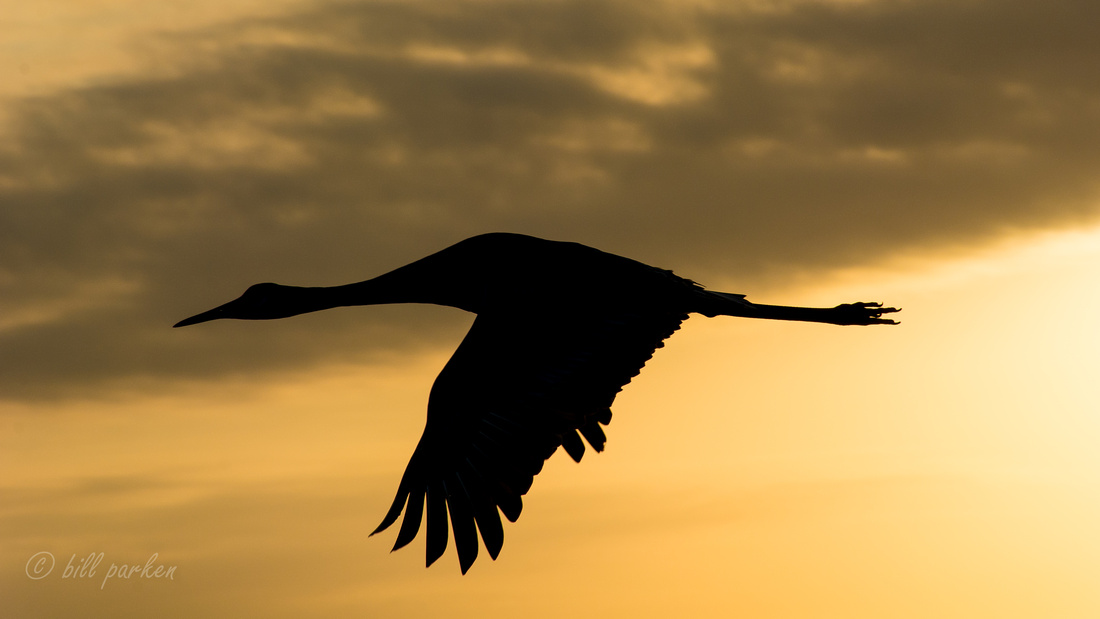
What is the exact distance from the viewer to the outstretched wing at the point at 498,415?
879 cm

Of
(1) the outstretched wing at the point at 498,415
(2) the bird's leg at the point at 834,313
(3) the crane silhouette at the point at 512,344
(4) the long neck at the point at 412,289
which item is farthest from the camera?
(2) the bird's leg at the point at 834,313

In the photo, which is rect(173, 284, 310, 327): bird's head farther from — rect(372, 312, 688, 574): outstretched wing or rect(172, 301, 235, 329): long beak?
rect(372, 312, 688, 574): outstretched wing

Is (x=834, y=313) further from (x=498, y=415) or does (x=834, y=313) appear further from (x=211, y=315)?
(x=211, y=315)

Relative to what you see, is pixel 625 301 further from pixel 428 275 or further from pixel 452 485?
pixel 452 485

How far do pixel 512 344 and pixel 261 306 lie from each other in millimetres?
3077

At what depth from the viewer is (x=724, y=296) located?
11.1 meters

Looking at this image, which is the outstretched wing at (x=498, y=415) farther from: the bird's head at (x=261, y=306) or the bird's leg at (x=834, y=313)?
the bird's head at (x=261, y=306)

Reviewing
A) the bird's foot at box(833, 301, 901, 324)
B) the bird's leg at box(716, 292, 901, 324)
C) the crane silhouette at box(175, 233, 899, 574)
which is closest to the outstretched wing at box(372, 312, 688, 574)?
the crane silhouette at box(175, 233, 899, 574)

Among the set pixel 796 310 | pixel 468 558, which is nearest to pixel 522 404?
pixel 468 558

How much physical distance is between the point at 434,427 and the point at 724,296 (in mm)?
3186

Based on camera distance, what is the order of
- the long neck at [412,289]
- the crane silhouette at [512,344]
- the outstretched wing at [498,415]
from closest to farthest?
the outstretched wing at [498,415]
the crane silhouette at [512,344]
the long neck at [412,289]

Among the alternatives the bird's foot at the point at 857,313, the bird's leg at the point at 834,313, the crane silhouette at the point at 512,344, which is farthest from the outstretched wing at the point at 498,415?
the bird's foot at the point at 857,313

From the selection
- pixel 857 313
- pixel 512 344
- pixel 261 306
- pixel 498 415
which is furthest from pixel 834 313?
pixel 261 306

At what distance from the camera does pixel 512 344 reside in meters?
9.78
